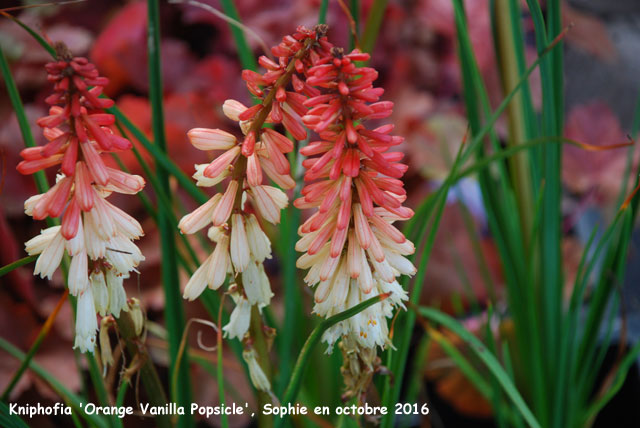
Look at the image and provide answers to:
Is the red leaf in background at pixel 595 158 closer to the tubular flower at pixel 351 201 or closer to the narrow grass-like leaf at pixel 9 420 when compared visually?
the tubular flower at pixel 351 201

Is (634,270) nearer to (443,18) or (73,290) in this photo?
(443,18)

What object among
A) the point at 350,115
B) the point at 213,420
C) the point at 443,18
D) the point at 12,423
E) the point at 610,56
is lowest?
the point at 213,420

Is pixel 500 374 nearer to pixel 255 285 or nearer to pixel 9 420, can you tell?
pixel 255 285

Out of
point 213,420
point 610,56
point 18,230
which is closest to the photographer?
point 213,420

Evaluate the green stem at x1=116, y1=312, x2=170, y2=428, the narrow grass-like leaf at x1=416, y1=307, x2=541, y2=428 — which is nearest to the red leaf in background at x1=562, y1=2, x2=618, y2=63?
the narrow grass-like leaf at x1=416, y1=307, x2=541, y2=428

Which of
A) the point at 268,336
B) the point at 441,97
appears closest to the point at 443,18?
the point at 441,97

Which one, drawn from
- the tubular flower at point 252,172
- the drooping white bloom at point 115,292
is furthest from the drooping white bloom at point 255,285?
the drooping white bloom at point 115,292
